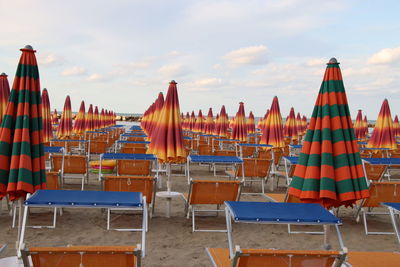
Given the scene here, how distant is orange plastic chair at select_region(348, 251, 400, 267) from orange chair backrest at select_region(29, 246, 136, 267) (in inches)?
84.5

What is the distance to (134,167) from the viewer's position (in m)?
7.29

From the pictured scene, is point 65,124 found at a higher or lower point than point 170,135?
higher

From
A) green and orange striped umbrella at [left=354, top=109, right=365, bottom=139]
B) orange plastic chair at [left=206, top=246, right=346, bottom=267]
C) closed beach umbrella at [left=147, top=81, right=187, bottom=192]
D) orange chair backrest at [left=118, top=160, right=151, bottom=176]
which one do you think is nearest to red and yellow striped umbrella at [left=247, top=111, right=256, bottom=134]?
green and orange striped umbrella at [left=354, top=109, right=365, bottom=139]

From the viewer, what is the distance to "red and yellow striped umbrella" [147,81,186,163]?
21.8 ft

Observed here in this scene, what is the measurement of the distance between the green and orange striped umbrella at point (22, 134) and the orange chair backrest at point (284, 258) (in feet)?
7.98

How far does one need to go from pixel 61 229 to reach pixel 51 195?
66.4 inches

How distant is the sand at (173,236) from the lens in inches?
179

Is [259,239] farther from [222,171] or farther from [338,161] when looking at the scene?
[222,171]

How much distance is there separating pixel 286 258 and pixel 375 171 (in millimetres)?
7337

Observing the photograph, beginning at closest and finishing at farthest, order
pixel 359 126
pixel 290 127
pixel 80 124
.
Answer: pixel 80 124, pixel 290 127, pixel 359 126

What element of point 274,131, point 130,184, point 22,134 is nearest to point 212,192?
point 130,184

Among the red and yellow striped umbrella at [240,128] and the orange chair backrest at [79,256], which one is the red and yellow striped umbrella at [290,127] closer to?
the red and yellow striped umbrella at [240,128]

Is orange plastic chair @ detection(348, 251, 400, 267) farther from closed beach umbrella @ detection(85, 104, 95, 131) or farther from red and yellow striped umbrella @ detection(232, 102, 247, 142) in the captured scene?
closed beach umbrella @ detection(85, 104, 95, 131)

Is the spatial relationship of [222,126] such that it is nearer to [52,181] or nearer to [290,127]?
[290,127]
